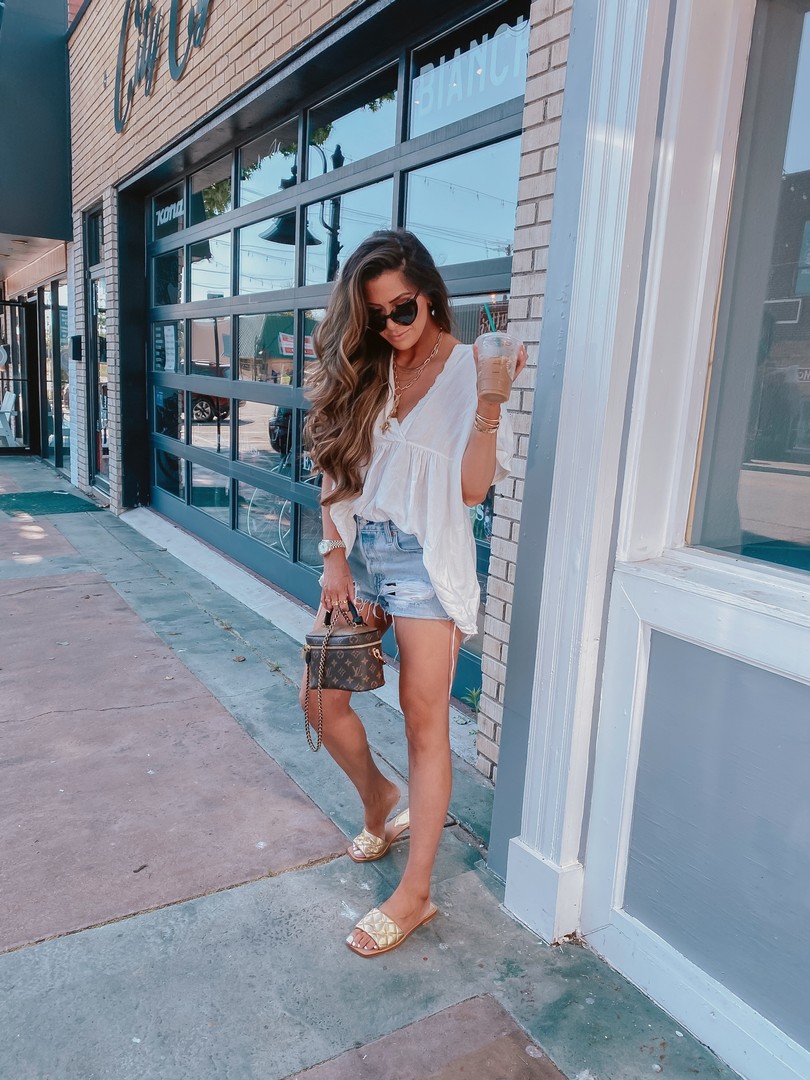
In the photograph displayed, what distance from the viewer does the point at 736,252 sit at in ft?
6.11

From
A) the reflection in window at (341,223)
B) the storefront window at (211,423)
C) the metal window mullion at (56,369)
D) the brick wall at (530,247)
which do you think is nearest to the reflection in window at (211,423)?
the storefront window at (211,423)

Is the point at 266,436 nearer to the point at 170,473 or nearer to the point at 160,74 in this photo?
the point at 170,473

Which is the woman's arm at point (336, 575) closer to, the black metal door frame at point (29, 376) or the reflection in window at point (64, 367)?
the reflection in window at point (64, 367)

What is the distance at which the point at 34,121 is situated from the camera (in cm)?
859

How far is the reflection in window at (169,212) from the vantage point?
6555 millimetres

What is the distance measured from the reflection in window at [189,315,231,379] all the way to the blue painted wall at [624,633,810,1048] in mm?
4707

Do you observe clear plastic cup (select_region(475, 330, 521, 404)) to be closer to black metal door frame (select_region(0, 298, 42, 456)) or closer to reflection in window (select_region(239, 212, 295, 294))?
reflection in window (select_region(239, 212, 295, 294))

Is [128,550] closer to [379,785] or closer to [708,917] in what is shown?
[379,785]

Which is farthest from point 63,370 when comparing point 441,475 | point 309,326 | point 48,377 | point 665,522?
point 665,522

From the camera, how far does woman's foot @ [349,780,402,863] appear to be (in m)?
2.37

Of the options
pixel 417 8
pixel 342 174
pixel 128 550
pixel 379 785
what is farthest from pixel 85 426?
pixel 379 785

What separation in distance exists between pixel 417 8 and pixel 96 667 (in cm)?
326

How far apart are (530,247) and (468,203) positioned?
930 mm

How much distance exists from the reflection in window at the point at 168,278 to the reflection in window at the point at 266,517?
2070 millimetres
